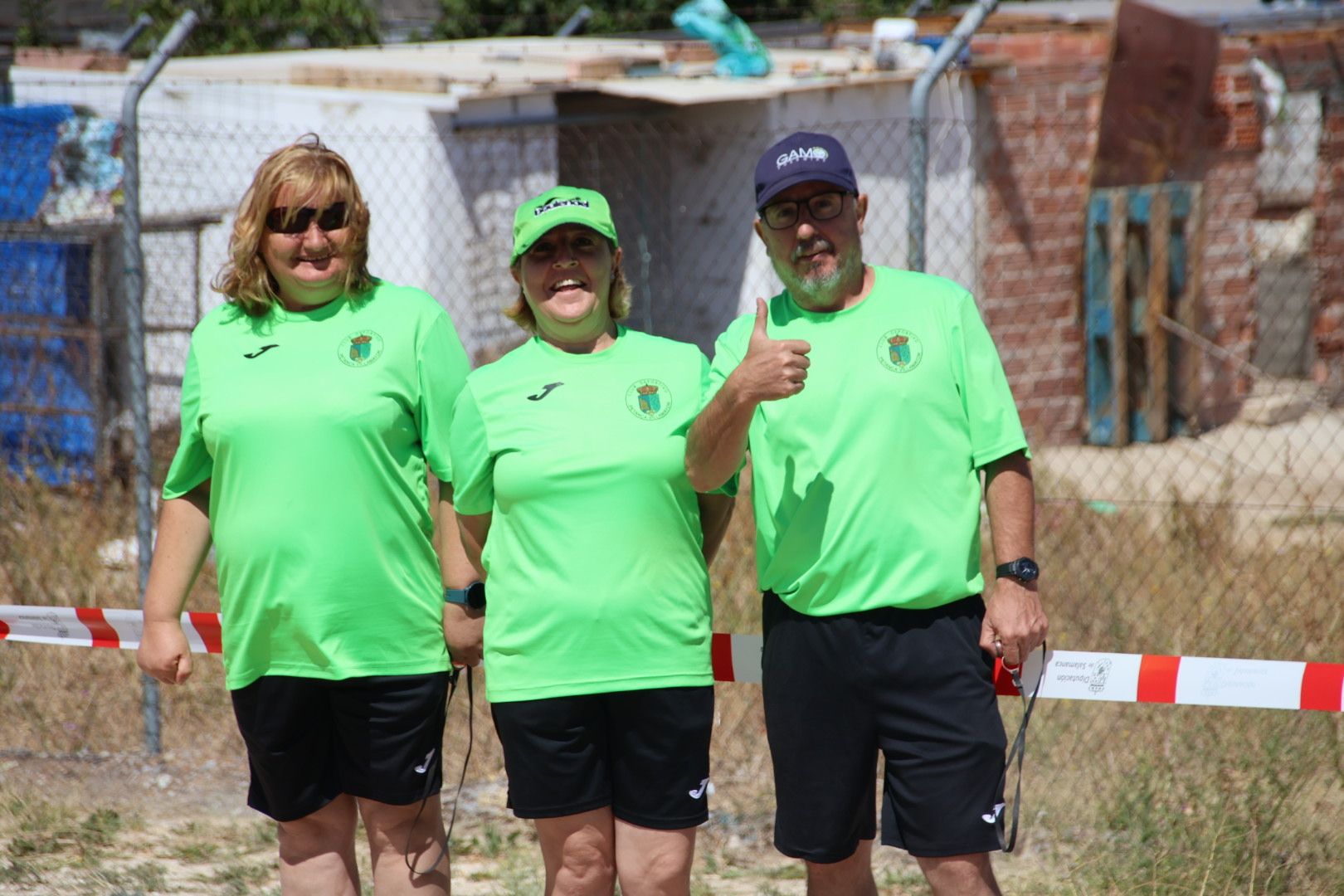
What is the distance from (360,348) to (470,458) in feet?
1.19

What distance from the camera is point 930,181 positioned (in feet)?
34.2

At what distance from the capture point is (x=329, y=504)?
123 inches

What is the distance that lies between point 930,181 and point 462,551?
7848 mm

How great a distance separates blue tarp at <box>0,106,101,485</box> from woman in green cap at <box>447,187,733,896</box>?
526 centimetres

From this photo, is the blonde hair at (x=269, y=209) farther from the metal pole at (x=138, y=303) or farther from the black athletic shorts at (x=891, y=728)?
the metal pole at (x=138, y=303)

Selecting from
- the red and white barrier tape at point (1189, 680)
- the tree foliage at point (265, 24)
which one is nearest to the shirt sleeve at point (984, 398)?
the red and white barrier tape at point (1189, 680)

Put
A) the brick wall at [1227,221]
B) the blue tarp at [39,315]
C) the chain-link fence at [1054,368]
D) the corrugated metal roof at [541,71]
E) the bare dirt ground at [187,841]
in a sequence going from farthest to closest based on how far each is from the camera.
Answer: the brick wall at [1227,221]
the corrugated metal roof at [541,71]
the blue tarp at [39,315]
the chain-link fence at [1054,368]
the bare dirt ground at [187,841]

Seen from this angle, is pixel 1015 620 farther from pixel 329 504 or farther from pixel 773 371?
pixel 329 504

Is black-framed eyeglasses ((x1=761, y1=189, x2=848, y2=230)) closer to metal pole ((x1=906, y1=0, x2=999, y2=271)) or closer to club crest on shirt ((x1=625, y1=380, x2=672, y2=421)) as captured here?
club crest on shirt ((x1=625, y1=380, x2=672, y2=421))

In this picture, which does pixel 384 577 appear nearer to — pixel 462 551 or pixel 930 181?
pixel 462 551

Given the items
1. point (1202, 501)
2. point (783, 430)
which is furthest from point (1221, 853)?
point (1202, 501)

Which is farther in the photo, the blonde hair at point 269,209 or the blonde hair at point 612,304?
the blonde hair at point 612,304

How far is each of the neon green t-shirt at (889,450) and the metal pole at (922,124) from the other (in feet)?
6.91

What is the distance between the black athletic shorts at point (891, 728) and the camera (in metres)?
2.99
